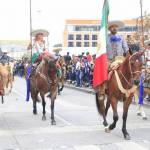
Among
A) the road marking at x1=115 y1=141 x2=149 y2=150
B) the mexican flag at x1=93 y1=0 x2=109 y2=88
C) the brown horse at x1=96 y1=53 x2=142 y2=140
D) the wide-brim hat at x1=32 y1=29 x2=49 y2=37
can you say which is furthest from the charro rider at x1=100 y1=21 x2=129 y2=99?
the wide-brim hat at x1=32 y1=29 x2=49 y2=37

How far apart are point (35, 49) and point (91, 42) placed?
138131 millimetres

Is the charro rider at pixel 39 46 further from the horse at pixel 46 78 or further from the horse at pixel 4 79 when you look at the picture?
the horse at pixel 4 79

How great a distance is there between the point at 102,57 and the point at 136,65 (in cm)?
118

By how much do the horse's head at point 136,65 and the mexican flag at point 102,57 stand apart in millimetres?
863

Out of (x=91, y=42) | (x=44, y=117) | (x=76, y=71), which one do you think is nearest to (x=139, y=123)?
(x=44, y=117)

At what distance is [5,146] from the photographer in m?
9.41

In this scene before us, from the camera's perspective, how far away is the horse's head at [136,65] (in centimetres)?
988

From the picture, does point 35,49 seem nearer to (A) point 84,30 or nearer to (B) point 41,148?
(B) point 41,148

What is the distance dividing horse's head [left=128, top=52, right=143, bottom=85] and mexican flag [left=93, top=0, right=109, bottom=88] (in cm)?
86

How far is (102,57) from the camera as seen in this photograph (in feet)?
35.7

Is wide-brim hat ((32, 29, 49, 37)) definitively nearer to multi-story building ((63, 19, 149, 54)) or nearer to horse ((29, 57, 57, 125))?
horse ((29, 57, 57, 125))

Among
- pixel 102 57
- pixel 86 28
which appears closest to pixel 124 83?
pixel 102 57

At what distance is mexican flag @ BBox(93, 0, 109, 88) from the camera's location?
1077cm

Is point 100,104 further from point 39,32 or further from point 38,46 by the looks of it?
point 39,32
